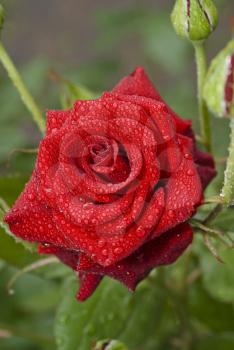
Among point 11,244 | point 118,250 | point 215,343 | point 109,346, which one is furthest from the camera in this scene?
point 215,343

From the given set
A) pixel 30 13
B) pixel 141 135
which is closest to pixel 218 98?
pixel 141 135

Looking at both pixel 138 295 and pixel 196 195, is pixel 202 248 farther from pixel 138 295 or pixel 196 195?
pixel 196 195

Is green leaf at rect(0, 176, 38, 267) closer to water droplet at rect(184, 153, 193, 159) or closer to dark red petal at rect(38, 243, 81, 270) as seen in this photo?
dark red petal at rect(38, 243, 81, 270)

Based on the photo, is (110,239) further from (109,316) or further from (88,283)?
(109,316)

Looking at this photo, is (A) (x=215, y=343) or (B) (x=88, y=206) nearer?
(B) (x=88, y=206)

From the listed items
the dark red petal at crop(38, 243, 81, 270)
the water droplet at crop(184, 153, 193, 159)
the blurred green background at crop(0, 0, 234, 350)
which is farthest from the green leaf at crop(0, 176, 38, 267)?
the water droplet at crop(184, 153, 193, 159)

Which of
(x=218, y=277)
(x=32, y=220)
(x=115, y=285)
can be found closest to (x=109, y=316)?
(x=115, y=285)

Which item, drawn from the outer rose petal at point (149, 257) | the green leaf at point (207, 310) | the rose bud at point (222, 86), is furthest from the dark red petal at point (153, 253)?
the green leaf at point (207, 310)
